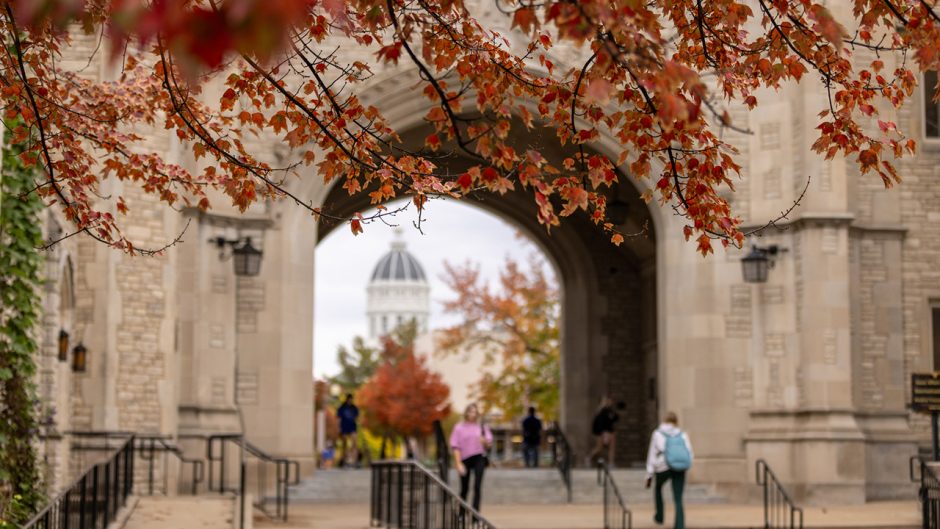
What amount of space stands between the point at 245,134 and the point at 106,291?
361 cm

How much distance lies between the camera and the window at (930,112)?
2159 cm

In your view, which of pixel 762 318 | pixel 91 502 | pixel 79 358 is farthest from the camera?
pixel 762 318

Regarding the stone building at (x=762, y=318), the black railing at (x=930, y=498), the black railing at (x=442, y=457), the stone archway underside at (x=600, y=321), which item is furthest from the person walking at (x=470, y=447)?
the stone archway underside at (x=600, y=321)

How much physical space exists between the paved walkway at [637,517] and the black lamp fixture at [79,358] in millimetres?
2712

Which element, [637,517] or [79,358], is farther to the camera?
[637,517]

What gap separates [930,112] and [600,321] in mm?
8811

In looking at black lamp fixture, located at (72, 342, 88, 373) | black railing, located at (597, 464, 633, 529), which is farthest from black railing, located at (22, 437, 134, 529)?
black railing, located at (597, 464, 633, 529)

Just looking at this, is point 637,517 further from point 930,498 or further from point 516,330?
point 516,330

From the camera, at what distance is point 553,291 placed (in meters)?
41.3

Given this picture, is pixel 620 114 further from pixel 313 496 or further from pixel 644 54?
pixel 313 496

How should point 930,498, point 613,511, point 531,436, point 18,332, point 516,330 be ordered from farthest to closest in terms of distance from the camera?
point 516,330 → point 531,436 → point 613,511 → point 930,498 → point 18,332

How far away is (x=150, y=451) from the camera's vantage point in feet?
59.0

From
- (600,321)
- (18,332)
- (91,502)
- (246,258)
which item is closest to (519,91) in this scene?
(18,332)

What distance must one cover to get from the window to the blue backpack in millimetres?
8067
